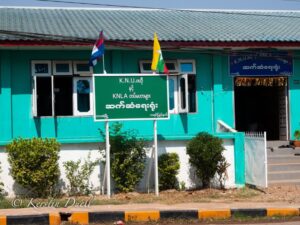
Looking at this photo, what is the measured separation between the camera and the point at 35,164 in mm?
12391

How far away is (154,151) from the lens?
13156mm

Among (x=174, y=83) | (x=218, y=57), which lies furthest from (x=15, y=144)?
(x=218, y=57)

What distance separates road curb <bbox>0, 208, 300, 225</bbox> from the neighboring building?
124 inches

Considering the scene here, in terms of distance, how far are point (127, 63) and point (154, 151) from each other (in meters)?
3.91

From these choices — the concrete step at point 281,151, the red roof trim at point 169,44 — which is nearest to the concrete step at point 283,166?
the concrete step at point 281,151

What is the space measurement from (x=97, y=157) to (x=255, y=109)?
947 cm

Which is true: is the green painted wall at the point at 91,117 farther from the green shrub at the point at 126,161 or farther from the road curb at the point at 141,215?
the road curb at the point at 141,215

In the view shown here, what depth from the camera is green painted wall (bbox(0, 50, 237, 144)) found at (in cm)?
1542

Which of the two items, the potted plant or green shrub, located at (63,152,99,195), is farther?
the potted plant

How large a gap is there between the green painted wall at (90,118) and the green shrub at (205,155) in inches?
57.0

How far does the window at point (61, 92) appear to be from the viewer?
15.6 m

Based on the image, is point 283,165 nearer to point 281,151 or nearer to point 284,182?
point 284,182

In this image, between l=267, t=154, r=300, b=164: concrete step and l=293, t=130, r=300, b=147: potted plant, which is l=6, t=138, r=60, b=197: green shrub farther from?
l=293, t=130, r=300, b=147: potted plant

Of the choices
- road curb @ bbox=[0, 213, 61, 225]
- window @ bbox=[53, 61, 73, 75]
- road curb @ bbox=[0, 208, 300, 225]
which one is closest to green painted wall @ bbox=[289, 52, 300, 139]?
window @ bbox=[53, 61, 73, 75]
